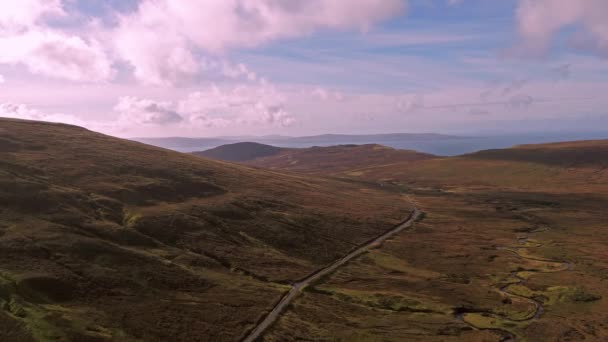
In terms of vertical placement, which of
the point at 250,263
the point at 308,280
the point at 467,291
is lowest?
the point at 467,291

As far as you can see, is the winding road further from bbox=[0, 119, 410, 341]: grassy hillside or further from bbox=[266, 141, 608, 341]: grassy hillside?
bbox=[0, 119, 410, 341]: grassy hillside

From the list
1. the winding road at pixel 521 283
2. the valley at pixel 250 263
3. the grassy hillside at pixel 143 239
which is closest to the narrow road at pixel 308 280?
the valley at pixel 250 263

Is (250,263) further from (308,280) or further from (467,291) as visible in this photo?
(467,291)

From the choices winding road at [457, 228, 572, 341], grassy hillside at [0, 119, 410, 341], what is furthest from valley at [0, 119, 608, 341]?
winding road at [457, 228, 572, 341]

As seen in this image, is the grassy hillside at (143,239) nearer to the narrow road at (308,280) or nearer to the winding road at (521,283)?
the narrow road at (308,280)

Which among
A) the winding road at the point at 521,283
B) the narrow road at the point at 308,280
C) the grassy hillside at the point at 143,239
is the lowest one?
the winding road at the point at 521,283

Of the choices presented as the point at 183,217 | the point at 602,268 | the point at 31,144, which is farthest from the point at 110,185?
the point at 602,268

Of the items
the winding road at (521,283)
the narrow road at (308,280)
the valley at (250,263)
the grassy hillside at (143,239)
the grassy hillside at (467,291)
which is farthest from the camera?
the winding road at (521,283)

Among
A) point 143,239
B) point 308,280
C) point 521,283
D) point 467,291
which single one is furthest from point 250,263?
Result: point 521,283
